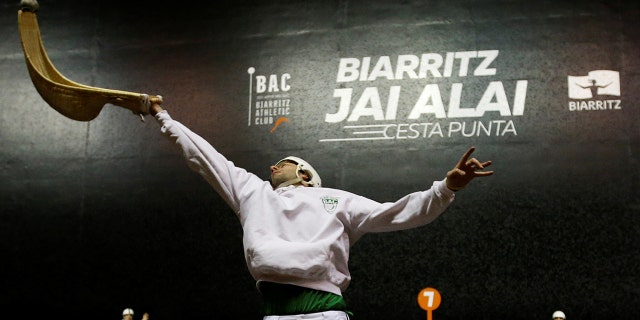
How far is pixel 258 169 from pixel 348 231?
2721 mm

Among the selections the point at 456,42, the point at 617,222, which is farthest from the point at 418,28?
the point at 617,222

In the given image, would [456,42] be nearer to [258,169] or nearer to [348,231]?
[258,169]

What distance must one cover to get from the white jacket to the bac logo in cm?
284

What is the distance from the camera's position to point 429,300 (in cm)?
559

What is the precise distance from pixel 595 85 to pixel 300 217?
3.18 meters

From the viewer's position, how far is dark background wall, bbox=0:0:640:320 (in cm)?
559

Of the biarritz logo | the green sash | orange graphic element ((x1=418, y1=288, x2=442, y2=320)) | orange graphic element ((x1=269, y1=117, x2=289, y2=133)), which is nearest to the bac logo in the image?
the biarritz logo

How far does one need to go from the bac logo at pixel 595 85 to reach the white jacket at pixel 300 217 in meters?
2.84

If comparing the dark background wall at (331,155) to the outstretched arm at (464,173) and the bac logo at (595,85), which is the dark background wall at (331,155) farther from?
the outstretched arm at (464,173)

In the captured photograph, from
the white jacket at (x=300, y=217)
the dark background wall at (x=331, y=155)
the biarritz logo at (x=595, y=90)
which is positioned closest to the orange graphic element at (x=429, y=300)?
the dark background wall at (x=331, y=155)

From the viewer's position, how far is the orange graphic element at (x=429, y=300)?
18.3 ft

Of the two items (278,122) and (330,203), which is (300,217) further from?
(278,122)

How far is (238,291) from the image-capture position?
5.98m

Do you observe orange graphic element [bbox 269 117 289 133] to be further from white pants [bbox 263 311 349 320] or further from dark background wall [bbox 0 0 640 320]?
white pants [bbox 263 311 349 320]
